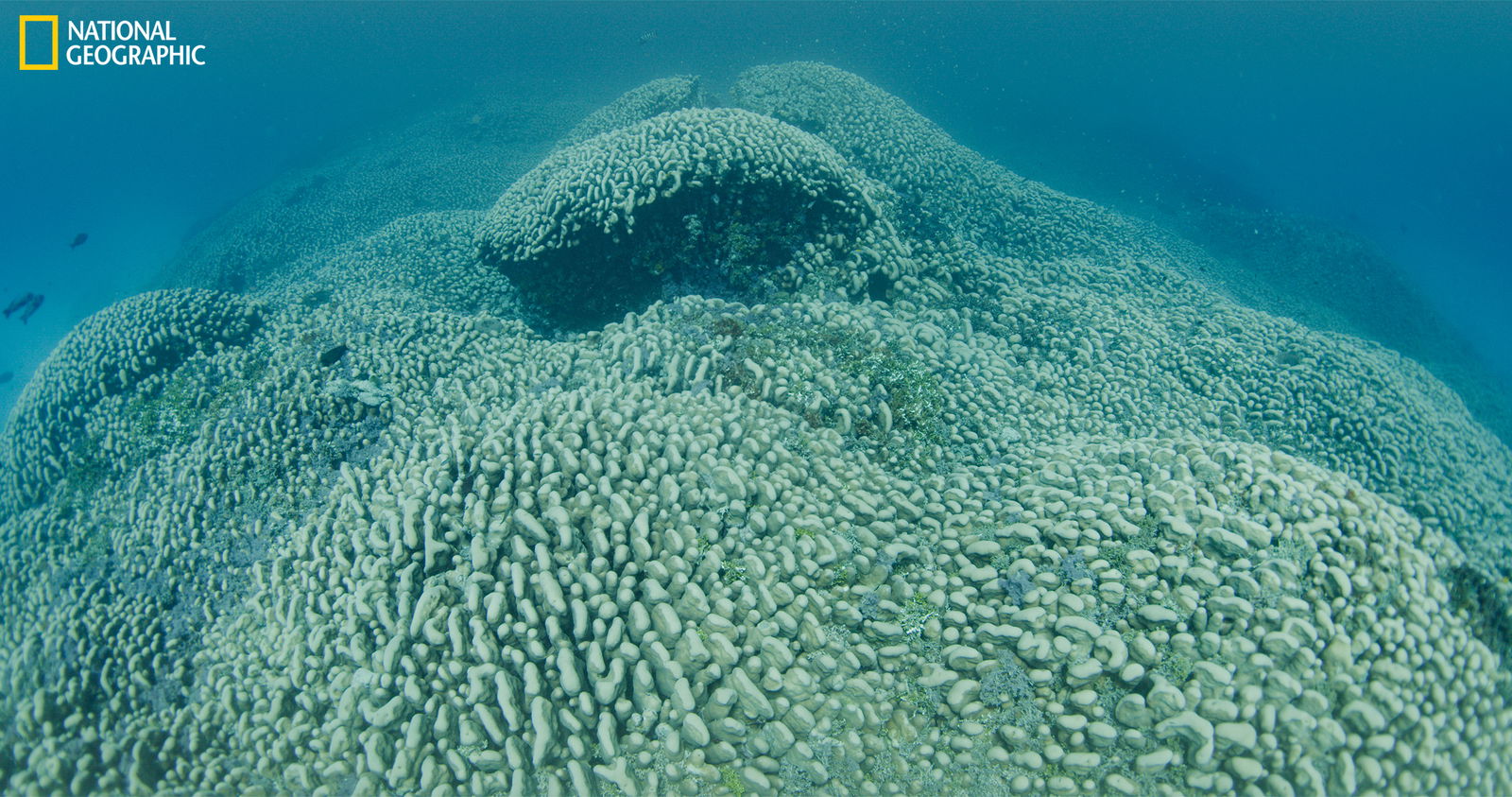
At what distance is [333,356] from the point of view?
6.42m

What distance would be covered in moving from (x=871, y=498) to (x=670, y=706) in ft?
5.99

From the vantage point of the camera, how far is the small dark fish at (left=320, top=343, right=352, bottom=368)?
639 cm

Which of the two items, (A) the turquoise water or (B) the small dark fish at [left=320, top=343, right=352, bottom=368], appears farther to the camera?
(B) the small dark fish at [left=320, top=343, right=352, bottom=368]

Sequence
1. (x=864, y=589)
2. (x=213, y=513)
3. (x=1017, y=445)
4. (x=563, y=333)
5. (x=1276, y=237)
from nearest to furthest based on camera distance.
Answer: (x=864, y=589), (x=1017, y=445), (x=213, y=513), (x=563, y=333), (x=1276, y=237)

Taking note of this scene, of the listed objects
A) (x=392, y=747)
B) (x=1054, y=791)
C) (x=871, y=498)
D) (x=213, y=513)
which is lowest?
(x=213, y=513)

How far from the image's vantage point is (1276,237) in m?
20.0

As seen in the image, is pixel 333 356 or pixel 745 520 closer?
pixel 745 520

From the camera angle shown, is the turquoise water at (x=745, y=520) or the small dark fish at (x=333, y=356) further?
the small dark fish at (x=333, y=356)

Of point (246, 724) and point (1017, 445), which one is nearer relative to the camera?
point (246, 724)

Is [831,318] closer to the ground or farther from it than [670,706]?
farther from it

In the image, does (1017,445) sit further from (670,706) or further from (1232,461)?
(670,706)

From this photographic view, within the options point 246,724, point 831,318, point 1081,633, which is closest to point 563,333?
point 831,318

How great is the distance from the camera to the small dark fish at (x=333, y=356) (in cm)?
639

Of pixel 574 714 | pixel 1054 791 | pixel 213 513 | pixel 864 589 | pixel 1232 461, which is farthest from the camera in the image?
pixel 213 513
